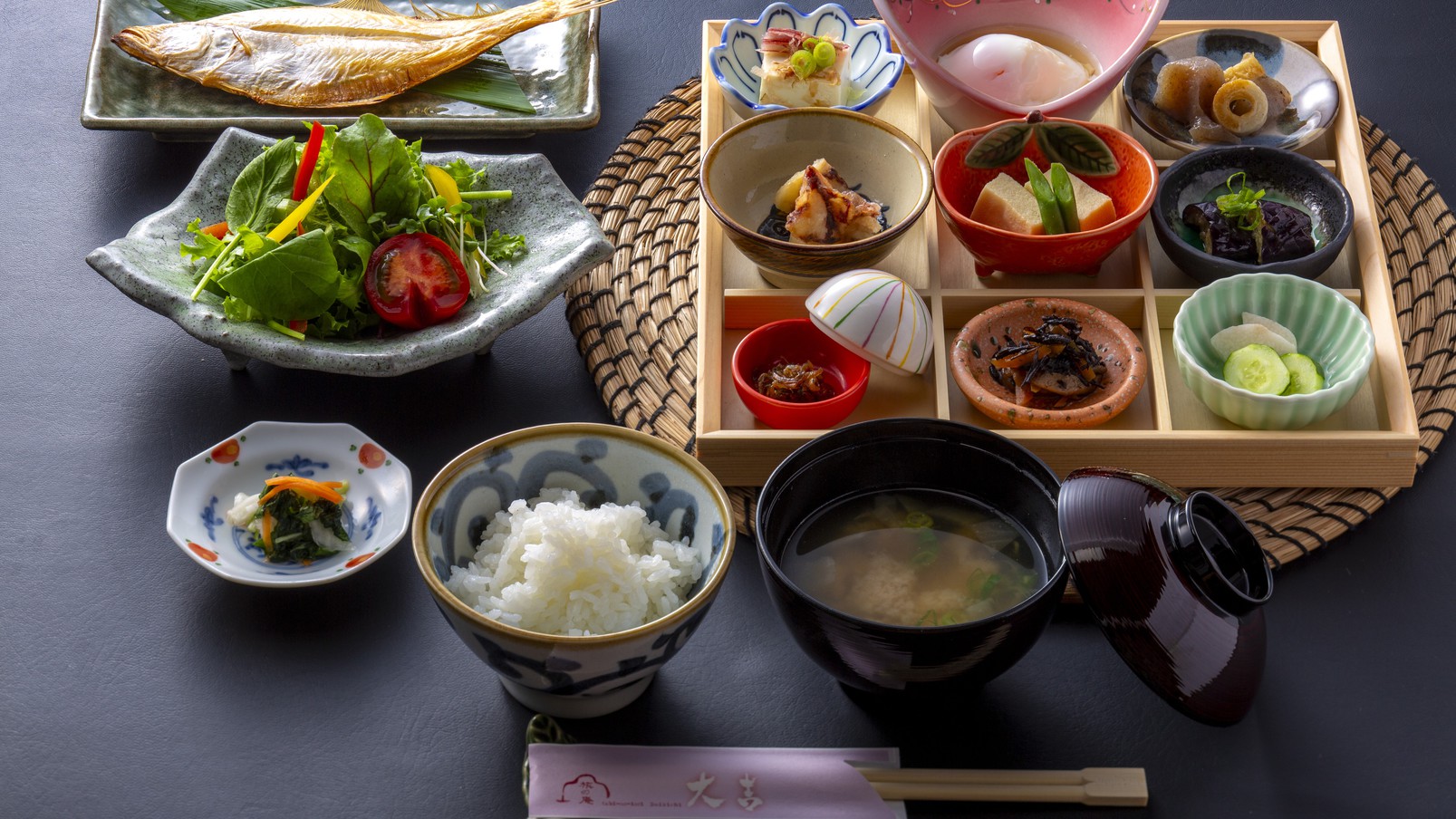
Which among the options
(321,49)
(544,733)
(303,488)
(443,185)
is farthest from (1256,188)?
(321,49)

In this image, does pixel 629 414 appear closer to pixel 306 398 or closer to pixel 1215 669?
pixel 306 398

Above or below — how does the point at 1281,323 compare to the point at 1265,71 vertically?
below

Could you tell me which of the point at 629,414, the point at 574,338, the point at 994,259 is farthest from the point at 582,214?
the point at 994,259

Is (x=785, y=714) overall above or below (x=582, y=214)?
below

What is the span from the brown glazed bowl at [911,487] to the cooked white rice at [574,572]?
5.3 inches

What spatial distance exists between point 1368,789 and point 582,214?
142cm

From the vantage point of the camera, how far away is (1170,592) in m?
1.35

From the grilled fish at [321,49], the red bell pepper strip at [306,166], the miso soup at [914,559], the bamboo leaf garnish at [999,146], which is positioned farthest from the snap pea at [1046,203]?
the red bell pepper strip at [306,166]

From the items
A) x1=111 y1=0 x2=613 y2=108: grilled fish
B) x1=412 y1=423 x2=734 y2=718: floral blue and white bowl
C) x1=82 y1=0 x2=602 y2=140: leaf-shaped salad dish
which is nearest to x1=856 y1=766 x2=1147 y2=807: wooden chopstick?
x1=412 y1=423 x2=734 y2=718: floral blue and white bowl

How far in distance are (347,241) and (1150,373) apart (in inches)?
50.1

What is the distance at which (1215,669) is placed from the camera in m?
1.37

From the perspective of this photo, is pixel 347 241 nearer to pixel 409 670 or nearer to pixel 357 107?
pixel 357 107

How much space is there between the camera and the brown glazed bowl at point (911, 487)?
1.37 meters

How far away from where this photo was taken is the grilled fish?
2475 mm
